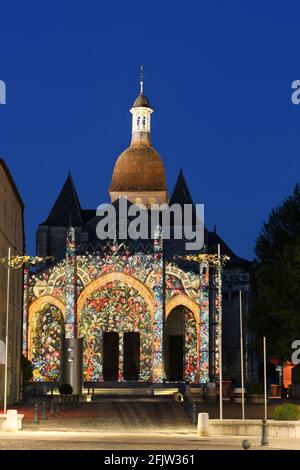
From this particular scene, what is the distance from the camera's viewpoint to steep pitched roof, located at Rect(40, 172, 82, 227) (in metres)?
92.1

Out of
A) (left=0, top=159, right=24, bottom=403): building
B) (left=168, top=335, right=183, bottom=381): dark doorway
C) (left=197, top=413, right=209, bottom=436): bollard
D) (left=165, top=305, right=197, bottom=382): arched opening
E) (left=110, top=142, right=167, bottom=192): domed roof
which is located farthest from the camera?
(left=110, top=142, right=167, bottom=192): domed roof

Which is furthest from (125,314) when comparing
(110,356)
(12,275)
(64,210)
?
(12,275)

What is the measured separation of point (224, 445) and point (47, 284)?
4612 centimetres

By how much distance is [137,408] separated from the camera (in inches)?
2042

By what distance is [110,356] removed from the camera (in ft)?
264

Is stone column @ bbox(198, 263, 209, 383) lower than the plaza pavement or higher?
higher

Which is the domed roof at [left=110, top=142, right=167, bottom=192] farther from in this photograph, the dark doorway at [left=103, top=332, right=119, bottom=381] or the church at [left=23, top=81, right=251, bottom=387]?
the dark doorway at [left=103, top=332, right=119, bottom=381]

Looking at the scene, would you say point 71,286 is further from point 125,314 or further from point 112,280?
point 125,314

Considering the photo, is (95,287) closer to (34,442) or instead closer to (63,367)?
(63,367)

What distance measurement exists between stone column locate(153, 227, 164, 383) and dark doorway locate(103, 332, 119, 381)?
713 centimetres

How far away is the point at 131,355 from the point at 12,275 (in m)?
27.4

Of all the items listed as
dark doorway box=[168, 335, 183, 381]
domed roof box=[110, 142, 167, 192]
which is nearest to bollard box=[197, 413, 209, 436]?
dark doorway box=[168, 335, 183, 381]

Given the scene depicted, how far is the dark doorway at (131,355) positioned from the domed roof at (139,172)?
85.3 ft

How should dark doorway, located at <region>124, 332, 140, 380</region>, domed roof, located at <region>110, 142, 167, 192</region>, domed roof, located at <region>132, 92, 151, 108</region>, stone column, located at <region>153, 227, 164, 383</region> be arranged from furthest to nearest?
domed roof, located at <region>132, 92, 151, 108</region>
domed roof, located at <region>110, 142, 167, 192</region>
dark doorway, located at <region>124, 332, 140, 380</region>
stone column, located at <region>153, 227, 164, 383</region>
